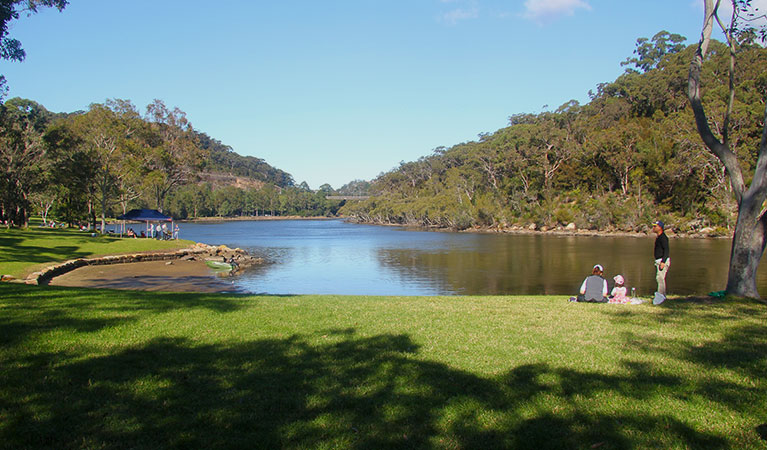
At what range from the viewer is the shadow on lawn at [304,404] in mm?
4707

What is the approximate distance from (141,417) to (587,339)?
6.57m

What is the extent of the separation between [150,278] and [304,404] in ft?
83.9

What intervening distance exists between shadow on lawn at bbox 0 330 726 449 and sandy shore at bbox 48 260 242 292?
18.9 m

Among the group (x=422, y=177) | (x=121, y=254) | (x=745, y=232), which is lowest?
(x=121, y=254)

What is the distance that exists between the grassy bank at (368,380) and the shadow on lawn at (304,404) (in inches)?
0.8

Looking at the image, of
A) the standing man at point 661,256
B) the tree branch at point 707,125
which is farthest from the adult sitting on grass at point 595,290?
the tree branch at point 707,125

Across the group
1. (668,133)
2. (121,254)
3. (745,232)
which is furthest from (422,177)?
(745,232)

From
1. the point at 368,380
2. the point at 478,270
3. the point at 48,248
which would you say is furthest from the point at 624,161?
the point at 368,380

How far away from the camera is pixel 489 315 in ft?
33.6

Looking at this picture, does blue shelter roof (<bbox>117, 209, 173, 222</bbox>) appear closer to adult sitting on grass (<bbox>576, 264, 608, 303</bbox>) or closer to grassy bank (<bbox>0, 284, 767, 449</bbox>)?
grassy bank (<bbox>0, 284, 767, 449</bbox>)

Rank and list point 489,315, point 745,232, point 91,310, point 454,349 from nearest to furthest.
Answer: point 454,349
point 91,310
point 489,315
point 745,232

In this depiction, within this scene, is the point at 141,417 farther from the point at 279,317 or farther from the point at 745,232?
the point at 745,232

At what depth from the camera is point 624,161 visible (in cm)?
7781

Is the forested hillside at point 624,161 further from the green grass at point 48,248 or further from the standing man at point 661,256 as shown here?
the green grass at point 48,248
